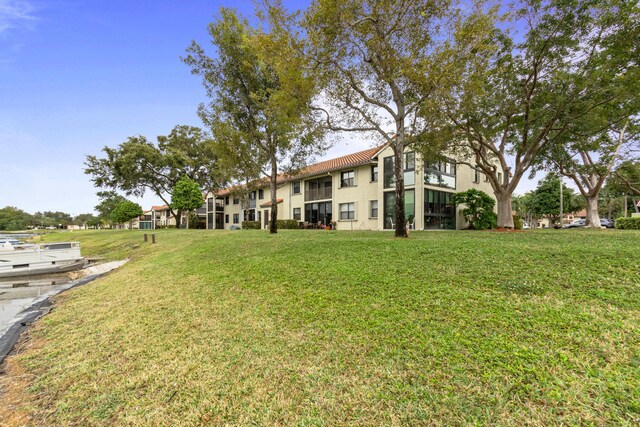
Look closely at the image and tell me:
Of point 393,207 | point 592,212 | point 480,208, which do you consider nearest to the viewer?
point 480,208

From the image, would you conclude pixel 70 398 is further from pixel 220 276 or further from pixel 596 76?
pixel 596 76

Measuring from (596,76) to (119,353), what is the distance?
1753 centimetres

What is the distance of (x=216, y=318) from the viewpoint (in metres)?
4.54

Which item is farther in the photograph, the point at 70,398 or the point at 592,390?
the point at 70,398

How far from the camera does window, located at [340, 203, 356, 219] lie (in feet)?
76.3

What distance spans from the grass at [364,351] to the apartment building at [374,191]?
41.9ft

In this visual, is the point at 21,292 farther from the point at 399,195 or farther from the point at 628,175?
the point at 628,175

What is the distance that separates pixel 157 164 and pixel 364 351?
37.8 metres

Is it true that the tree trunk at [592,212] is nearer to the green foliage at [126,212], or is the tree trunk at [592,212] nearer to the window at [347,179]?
the window at [347,179]

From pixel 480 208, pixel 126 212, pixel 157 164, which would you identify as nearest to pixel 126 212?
pixel 126 212

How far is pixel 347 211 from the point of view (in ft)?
77.9

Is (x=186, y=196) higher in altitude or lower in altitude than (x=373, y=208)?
higher

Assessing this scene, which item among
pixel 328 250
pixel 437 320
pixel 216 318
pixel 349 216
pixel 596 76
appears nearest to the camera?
pixel 437 320

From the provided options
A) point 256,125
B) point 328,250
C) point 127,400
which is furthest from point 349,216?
point 127,400
